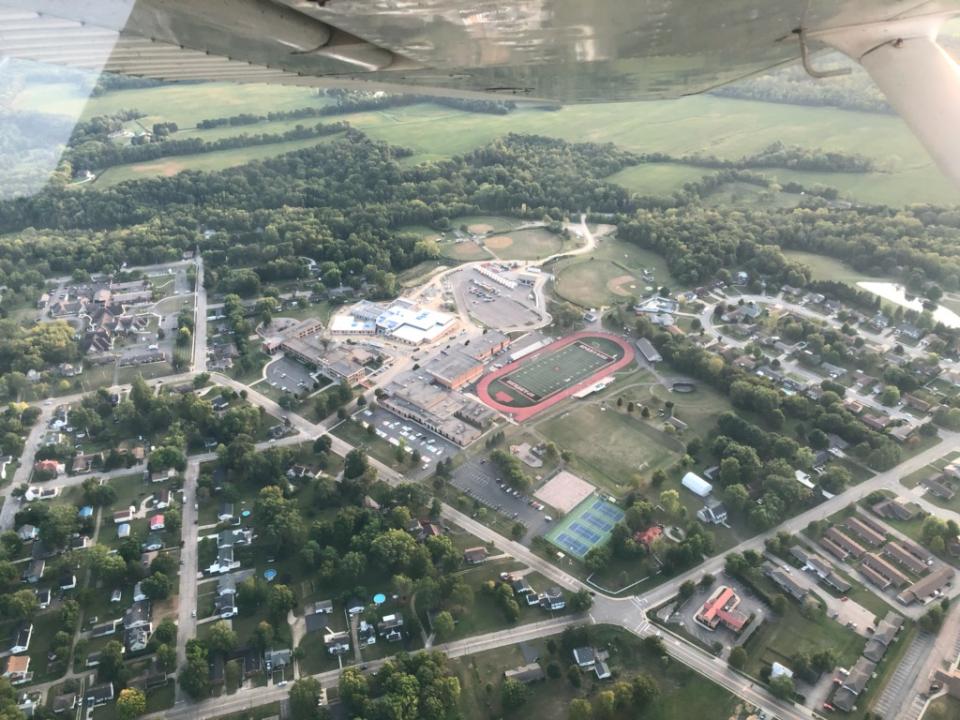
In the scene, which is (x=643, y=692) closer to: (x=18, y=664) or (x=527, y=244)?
(x=18, y=664)

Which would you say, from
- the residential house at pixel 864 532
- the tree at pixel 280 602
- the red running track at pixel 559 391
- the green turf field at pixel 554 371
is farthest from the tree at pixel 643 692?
the green turf field at pixel 554 371

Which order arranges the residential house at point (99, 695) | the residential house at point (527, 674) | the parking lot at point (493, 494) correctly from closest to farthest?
the residential house at point (99, 695) → the residential house at point (527, 674) → the parking lot at point (493, 494)

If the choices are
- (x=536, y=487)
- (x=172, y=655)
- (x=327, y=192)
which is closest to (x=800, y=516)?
(x=536, y=487)

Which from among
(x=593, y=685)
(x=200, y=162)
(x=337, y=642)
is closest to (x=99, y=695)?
(x=337, y=642)

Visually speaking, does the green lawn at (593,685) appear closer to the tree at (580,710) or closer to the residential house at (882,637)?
the tree at (580,710)

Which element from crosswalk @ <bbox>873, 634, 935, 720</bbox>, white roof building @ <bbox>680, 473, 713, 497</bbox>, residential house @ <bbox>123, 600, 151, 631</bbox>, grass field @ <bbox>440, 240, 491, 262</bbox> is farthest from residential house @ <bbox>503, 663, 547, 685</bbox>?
grass field @ <bbox>440, 240, 491, 262</bbox>

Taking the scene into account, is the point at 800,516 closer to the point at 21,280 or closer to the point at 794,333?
the point at 794,333
